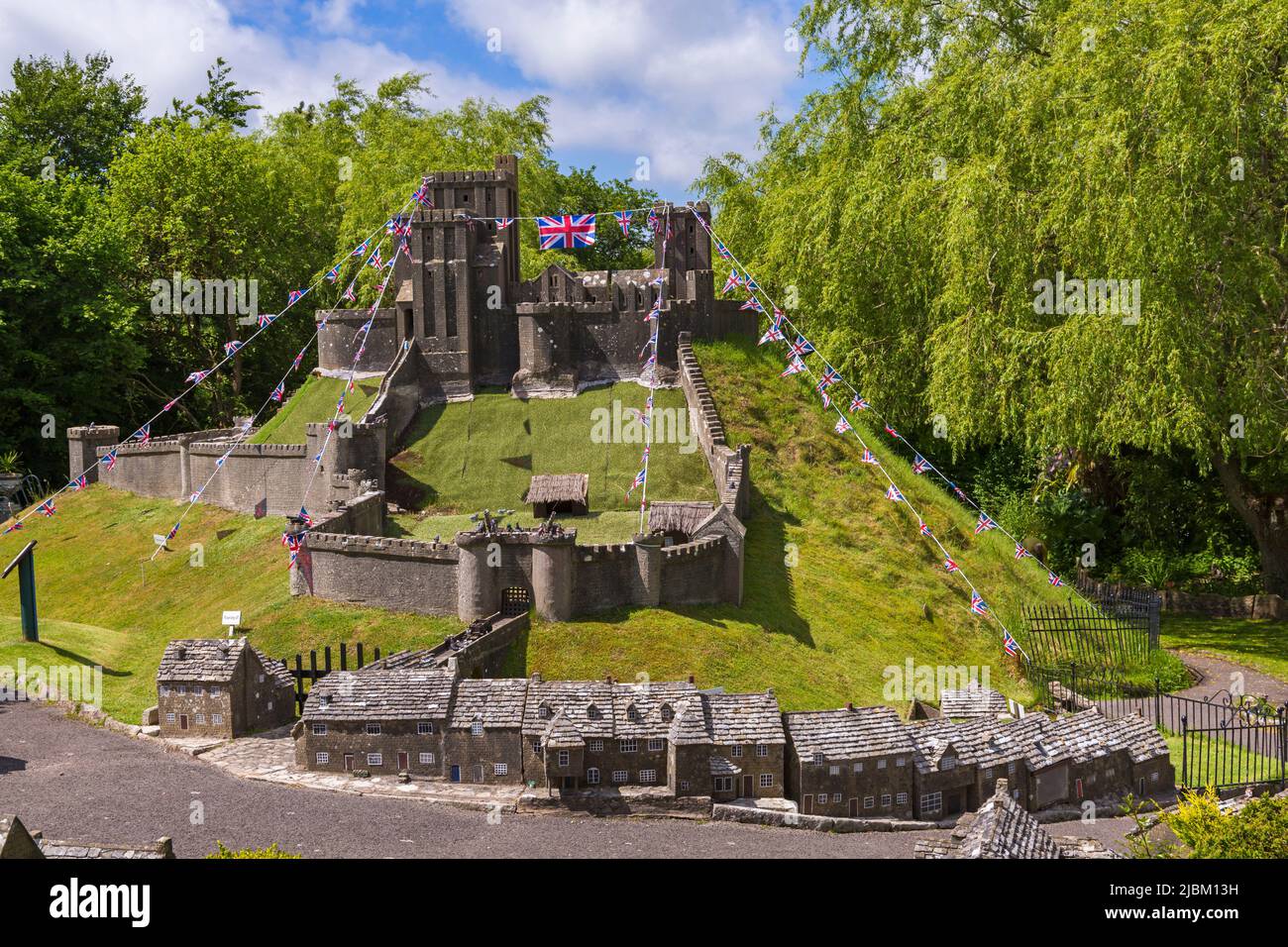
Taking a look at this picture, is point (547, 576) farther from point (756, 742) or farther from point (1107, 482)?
Result: point (1107, 482)

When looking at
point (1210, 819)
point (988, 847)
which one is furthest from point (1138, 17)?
point (988, 847)

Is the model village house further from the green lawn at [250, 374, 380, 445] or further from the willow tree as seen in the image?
the green lawn at [250, 374, 380, 445]

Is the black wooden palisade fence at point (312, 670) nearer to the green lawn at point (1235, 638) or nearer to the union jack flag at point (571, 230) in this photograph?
the union jack flag at point (571, 230)

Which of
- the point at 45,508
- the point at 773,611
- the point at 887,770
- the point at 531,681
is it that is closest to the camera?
the point at 887,770

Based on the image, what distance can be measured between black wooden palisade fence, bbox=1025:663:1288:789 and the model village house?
1.71 meters

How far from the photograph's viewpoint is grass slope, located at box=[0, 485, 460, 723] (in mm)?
34625

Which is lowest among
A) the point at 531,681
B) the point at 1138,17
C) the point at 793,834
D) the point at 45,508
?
the point at 793,834

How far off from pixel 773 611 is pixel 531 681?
11475mm

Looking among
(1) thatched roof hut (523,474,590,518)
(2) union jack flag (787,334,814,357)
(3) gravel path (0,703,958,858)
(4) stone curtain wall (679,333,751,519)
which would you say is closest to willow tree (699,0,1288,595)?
(2) union jack flag (787,334,814,357)

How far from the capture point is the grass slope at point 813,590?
3353cm

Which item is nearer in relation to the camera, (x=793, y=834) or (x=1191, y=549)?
(x=793, y=834)

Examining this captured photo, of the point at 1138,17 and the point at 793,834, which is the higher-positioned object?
the point at 1138,17

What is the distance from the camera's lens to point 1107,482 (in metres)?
53.5

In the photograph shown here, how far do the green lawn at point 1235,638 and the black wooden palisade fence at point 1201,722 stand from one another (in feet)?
14.6
